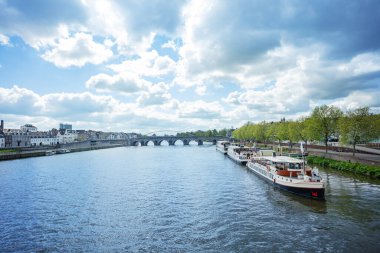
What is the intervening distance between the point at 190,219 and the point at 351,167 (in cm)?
4198

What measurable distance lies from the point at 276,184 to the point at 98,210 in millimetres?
26122

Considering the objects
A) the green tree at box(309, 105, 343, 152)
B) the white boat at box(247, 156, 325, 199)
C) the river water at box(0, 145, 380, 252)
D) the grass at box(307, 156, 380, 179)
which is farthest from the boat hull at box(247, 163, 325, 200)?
the green tree at box(309, 105, 343, 152)

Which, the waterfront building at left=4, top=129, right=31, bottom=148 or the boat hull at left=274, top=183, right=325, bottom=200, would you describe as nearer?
the boat hull at left=274, top=183, right=325, bottom=200

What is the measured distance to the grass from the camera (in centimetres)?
4847

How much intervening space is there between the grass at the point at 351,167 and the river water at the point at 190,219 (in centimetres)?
577

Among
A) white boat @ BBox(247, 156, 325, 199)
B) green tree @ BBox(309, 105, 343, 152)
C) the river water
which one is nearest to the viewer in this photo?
the river water

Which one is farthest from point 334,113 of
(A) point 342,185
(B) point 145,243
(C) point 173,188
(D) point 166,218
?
(B) point 145,243

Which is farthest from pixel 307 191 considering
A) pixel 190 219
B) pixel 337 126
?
pixel 337 126

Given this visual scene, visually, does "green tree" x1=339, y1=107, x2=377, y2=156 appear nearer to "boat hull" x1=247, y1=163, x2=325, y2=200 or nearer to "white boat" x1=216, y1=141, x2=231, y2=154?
"boat hull" x1=247, y1=163, x2=325, y2=200

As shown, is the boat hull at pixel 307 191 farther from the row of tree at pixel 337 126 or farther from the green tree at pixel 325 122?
the green tree at pixel 325 122

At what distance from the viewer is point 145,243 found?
22.3m

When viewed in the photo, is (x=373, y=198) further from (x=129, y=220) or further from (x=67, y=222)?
(x=67, y=222)

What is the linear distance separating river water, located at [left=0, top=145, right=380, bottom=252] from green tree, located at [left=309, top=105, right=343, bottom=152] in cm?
3969

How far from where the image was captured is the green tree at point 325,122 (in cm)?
8334
